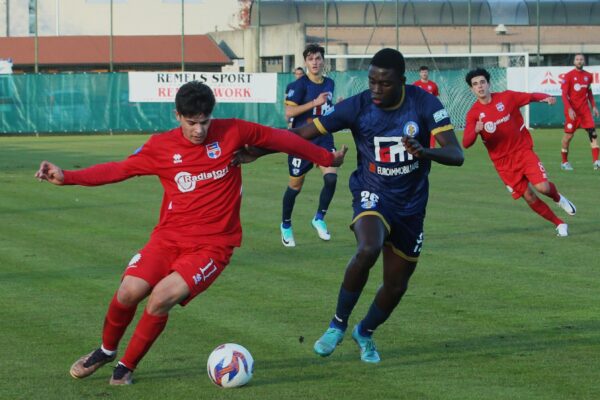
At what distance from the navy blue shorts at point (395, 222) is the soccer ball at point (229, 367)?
Answer: 119 cm

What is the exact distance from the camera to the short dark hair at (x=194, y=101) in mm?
6676

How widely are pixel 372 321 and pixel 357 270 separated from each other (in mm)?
423

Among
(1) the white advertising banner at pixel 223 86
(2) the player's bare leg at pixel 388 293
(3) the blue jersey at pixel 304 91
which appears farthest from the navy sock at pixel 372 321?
(1) the white advertising banner at pixel 223 86

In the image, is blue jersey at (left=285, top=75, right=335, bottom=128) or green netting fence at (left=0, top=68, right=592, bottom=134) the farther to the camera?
green netting fence at (left=0, top=68, right=592, bottom=134)

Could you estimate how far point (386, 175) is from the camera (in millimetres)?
7500

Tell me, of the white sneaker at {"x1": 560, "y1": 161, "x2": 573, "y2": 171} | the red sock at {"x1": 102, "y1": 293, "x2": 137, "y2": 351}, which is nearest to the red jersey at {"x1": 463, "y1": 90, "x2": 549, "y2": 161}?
the red sock at {"x1": 102, "y1": 293, "x2": 137, "y2": 351}

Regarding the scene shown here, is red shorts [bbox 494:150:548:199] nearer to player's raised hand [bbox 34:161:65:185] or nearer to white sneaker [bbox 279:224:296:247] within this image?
white sneaker [bbox 279:224:296:247]

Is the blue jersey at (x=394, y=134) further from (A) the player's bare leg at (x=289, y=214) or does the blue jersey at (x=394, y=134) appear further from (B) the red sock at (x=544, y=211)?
(B) the red sock at (x=544, y=211)

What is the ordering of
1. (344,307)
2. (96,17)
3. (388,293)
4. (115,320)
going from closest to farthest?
(115,320), (344,307), (388,293), (96,17)

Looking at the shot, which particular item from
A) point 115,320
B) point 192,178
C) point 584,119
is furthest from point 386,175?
point 584,119

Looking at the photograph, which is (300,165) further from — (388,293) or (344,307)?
(344,307)

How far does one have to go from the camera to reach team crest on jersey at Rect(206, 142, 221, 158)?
6973 millimetres

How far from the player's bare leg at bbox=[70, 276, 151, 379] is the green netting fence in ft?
112

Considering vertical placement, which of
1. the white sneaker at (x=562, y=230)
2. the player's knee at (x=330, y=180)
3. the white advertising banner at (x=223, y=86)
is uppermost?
the white advertising banner at (x=223, y=86)
